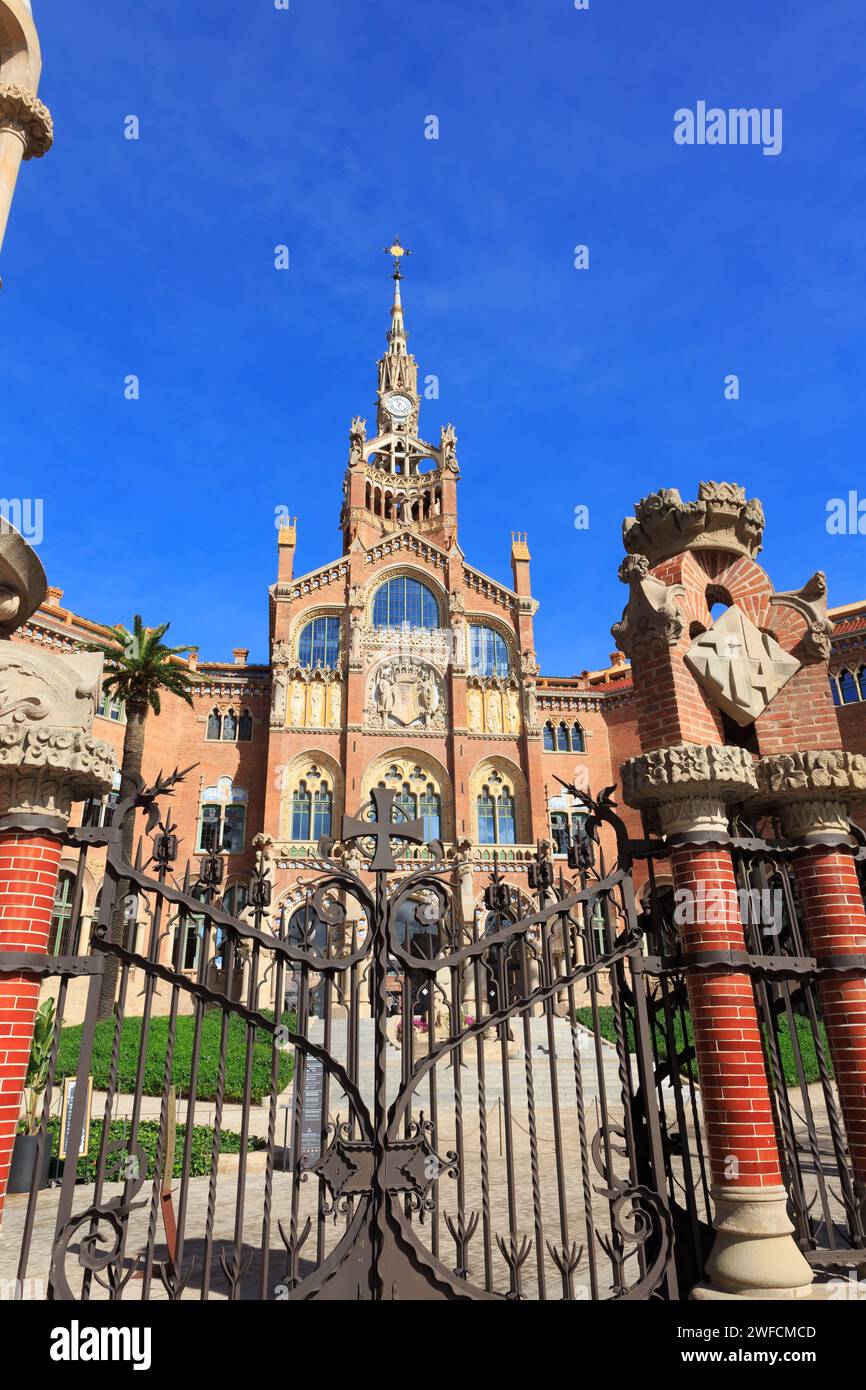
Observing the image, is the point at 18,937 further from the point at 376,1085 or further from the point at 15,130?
the point at 15,130

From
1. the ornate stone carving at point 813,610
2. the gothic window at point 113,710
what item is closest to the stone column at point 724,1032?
the ornate stone carving at point 813,610

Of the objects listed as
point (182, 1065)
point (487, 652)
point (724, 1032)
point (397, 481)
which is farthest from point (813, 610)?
point (397, 481)

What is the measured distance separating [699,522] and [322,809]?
2906 centimetres

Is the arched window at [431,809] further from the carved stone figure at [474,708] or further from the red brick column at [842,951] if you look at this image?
the red brick column at [842,951]

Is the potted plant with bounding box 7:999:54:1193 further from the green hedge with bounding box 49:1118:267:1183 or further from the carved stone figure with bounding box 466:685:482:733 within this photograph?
the carved stone figure with bounding box 466:685:482:733

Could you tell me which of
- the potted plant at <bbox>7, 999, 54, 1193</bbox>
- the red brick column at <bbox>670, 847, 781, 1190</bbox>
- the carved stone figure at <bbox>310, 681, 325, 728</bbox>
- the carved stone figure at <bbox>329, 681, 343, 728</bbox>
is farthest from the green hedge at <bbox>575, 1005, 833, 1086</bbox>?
the carved stone figure at <bbox>310, 681, 325, 728</bbox>

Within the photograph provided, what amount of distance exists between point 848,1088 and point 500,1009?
245 centimetres

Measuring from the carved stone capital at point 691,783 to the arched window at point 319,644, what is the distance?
103 ft

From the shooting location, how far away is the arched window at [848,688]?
33.1 m

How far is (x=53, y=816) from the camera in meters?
4.64

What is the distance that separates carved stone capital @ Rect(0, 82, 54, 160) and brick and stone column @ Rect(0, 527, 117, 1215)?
4.83m

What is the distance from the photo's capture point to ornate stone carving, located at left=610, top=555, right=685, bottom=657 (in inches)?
225
